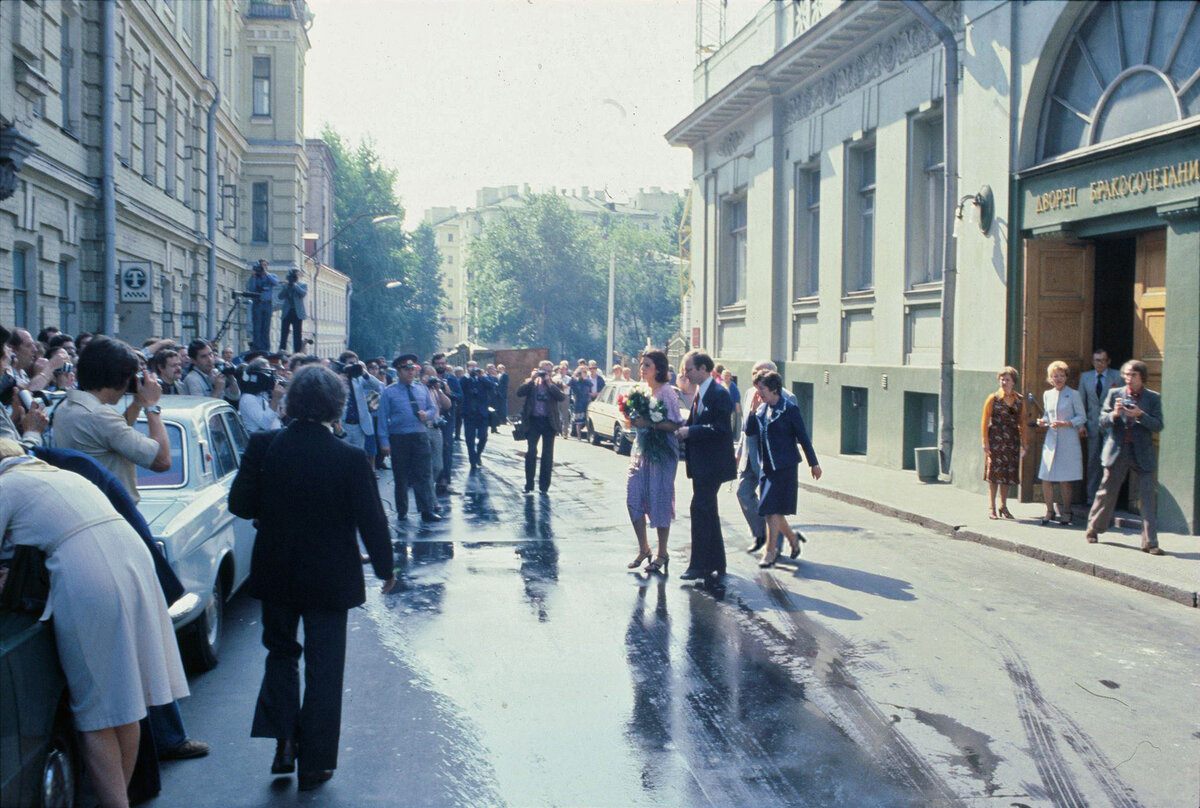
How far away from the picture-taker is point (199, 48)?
28.3m

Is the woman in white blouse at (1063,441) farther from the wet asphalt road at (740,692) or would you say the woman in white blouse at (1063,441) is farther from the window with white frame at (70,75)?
the window with white frame at (70,75)

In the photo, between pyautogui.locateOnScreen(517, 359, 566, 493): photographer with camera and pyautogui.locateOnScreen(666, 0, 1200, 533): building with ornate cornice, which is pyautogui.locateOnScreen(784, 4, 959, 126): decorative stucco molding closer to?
pyautogui.locateOnScreen(666, 0, 1200, 533): building with ornate cornice

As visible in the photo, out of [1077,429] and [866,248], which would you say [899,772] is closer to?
[1077,429]

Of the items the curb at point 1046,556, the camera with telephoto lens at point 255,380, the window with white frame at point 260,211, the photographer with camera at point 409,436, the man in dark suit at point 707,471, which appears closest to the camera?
the curb at point 1046,556

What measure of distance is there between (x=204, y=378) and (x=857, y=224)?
45.4 feet

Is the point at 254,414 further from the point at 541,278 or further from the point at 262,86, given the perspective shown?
the point at 541,278

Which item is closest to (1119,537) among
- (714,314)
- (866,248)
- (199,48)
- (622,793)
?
(622,793)

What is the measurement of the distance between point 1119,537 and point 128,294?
14.5m

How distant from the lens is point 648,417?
382 inches

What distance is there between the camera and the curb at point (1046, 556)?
29.9 feet

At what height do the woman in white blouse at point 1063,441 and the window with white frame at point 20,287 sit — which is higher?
the window with white frame at point 20,287

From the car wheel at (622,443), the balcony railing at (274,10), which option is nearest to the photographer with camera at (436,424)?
the car wheel at (622,443)

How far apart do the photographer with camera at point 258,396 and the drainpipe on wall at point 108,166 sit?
7.07m

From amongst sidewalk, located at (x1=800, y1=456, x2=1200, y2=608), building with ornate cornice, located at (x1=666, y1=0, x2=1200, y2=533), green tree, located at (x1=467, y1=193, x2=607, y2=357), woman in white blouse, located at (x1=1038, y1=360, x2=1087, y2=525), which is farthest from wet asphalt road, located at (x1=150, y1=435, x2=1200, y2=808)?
green tree, located at (x1=467, y1=193, x2=607, y2=357)
